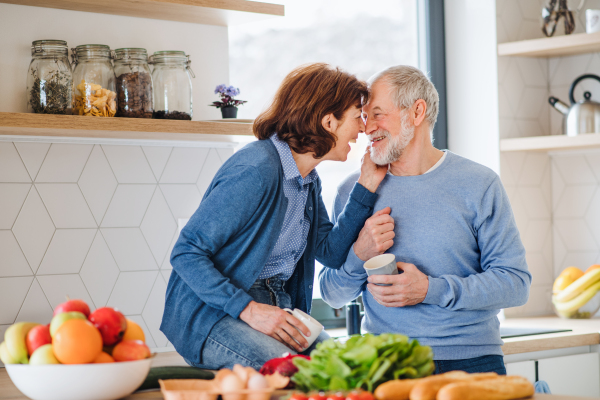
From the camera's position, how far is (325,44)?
2846 mm

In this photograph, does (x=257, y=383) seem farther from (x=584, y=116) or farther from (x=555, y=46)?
(x=555, y=46)

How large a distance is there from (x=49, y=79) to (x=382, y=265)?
1.05m

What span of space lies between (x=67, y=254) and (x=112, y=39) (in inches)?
27.4

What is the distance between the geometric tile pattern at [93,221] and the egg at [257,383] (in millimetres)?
1176

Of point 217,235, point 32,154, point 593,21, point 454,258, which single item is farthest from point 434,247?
point 593,21

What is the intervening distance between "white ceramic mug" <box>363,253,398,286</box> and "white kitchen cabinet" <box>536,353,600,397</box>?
1037 millimetres

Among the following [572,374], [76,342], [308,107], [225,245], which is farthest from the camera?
[572,374]

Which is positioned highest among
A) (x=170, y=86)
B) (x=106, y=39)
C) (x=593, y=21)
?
(x=593, y=21)

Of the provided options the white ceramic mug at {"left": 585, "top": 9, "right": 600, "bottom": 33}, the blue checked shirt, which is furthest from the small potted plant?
the white ceramic mug at {"left": 585, "top": 9, "right": 600, "bottom": 33}

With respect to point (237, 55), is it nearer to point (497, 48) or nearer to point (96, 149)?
point (96, 149)

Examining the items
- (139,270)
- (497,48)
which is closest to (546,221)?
(497,48)

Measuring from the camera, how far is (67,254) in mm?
2084

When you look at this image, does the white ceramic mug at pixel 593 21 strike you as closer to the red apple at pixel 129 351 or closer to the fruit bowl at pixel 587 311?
the fruit bowl at pixel 587 311

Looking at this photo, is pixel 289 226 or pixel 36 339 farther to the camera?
pixel 289 226
